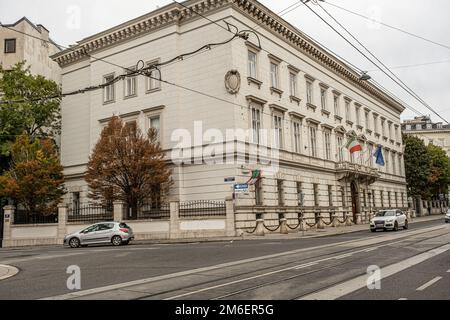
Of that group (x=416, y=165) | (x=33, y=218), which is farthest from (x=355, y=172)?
(x=416, y=165)

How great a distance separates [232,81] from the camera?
29125 millimetres

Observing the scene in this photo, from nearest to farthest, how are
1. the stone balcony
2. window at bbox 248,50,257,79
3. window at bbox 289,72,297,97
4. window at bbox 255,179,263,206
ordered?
window at bbox 255,179,263,206, window at bbox 248,50,257,79, window at bbox 289,72,297,97, the stone balcony

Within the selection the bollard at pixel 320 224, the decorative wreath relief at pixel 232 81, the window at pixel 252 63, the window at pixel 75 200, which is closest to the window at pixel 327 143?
the bollard at pixel 320 224

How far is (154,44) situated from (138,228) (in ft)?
45.7

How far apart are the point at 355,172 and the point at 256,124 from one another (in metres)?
15.1

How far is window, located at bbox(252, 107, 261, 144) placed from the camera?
30875 mm

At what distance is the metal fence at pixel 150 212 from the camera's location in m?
30.5

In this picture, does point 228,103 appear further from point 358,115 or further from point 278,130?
point 358,115

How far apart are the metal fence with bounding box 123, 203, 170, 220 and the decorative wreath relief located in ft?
29.4

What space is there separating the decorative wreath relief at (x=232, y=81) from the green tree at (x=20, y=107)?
16.7 metres

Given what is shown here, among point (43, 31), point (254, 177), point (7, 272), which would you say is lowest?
point (7, 272)

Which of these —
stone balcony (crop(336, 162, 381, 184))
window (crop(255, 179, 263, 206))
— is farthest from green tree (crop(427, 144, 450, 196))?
window (crop(255, 179, 263, 206))

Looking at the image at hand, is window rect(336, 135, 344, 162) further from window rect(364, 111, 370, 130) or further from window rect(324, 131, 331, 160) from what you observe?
window rect(364, 111, 370, 130)
